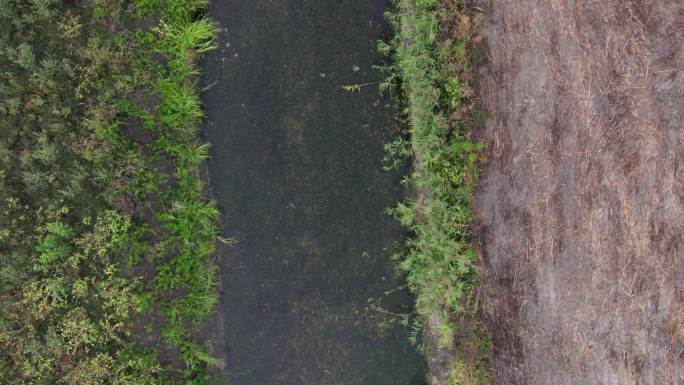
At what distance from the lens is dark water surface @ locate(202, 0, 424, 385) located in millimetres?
4195

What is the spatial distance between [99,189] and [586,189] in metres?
4.05

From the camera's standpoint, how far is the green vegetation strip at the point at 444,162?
403 centimetres

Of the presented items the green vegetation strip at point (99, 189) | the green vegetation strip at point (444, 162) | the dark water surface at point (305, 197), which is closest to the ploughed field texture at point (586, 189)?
the green vegetation strip at point (444, 162)

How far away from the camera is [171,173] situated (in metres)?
4.17

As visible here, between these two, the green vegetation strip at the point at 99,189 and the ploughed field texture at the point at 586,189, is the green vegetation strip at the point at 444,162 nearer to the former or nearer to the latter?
the ploughed field texture at the point at 586,189

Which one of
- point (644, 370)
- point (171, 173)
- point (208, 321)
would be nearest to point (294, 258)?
point (208, 321)

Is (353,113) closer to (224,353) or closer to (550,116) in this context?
(550,116)

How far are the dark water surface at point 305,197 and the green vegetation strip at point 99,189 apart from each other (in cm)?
28

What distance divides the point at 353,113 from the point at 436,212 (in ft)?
3.76

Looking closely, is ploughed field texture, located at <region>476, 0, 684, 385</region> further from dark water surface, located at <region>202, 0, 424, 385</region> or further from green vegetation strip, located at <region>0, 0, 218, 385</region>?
green vegetation strip, located at <region>0, 0, 218, 385</region>

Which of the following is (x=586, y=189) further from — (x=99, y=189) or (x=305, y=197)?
(x=99, y=189)

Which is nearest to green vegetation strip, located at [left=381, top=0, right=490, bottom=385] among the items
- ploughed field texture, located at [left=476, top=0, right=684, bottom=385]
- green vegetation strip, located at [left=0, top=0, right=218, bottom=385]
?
ploughed field texture, located at [left=476, top=0, right=684, bottom=385]

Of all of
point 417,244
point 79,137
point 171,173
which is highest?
point 79,137

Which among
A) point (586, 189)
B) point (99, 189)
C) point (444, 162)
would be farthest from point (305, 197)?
point (586, 189)
